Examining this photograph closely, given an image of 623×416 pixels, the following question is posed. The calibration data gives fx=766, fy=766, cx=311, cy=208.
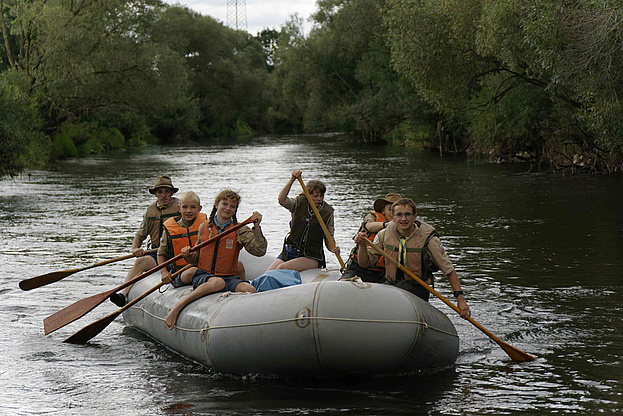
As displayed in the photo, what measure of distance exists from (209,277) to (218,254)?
0.20 m

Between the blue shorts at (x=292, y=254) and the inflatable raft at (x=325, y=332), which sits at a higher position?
the blue shorts at (x=292, y=254)

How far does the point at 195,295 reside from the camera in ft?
20.1

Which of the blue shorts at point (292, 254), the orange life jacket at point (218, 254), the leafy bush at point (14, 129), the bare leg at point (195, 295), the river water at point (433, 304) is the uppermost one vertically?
the leafy bush at point (14, 129)

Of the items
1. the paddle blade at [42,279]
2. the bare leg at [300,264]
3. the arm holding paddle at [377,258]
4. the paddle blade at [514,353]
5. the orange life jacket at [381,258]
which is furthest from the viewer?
the paddle blade at [42,279]

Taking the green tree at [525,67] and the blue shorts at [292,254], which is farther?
the green tree at [525,67]

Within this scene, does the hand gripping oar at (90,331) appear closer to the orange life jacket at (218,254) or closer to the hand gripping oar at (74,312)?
the hand gripping oar at (74,312)

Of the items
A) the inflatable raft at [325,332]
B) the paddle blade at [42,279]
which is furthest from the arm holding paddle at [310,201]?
the paddle blade at [42,279]

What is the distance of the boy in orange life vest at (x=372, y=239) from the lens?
257 inches

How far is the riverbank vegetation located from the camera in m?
14.7

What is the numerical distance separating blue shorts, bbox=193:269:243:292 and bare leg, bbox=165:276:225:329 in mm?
70

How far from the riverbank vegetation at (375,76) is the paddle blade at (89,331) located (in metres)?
9.73

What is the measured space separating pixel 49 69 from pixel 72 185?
24.4 feet

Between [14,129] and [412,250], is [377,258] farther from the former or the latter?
[14,129]

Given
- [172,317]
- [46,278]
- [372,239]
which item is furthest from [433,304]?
[46,278]
